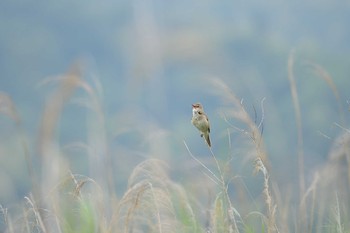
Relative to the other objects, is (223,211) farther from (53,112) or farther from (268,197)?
(53,112)

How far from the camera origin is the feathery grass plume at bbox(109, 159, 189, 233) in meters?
2.00

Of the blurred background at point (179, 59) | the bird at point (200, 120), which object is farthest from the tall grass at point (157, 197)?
the blurred background at point (179, 59)

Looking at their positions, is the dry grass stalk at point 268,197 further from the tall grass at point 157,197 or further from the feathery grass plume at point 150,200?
the feathery grass plume at point 150,200

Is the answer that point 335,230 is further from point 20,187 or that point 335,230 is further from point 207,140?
point 20,187

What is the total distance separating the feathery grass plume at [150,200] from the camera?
2.00m

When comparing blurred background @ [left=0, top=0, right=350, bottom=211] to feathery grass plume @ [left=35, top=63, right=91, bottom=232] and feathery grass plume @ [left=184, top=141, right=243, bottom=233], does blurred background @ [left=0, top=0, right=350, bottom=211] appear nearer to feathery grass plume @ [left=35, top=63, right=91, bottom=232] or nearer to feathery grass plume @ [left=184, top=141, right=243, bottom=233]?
feathery grass plume @ [left=35, top=63, right=91, bottom=232]

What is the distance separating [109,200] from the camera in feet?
10.3

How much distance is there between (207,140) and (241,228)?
0.78 m

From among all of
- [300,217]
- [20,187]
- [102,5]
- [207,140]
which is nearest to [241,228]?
[300,217]

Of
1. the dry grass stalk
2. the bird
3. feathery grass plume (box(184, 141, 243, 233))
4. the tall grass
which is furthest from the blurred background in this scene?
the bird

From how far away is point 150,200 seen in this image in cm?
232

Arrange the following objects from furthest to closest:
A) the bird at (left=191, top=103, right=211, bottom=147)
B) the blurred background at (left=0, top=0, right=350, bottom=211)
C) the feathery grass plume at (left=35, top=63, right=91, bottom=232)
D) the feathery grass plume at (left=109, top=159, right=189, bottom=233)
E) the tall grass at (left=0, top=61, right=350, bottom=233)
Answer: the blurred background at (left=0, top=0, right=350, bottom=211) < the feathery grass plume at (left=35, top=63, right=91, bottom=232) < the tall grass at (left=0, top=61, right=350, bottom=233) < the feathery grass plume at (left=109, top=159, right=189, bottom=233) < the bird at (left=191, top=103, right=211, bottom=147)

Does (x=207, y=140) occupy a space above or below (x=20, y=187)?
above

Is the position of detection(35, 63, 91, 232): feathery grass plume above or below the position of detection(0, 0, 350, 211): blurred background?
above
